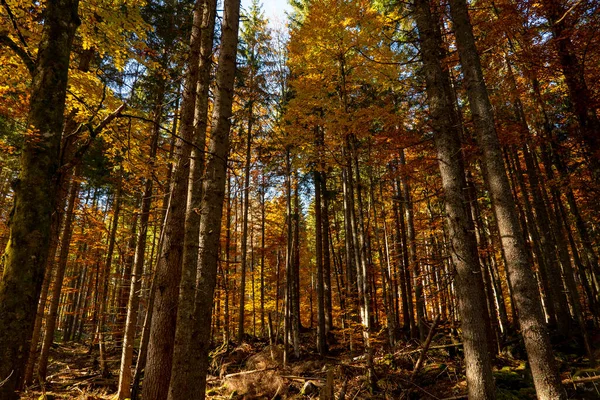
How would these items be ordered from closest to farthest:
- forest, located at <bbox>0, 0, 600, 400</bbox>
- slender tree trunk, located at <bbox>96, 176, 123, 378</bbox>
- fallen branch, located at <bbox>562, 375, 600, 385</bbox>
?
forest, located at <bbox>0, 0, 600, 400</bbox> → fallen branch, located at <bbox>562, 375, 600, 385</bbox> → slender tree trunk, located at <bbox>96, 176, 123, 378</bbox>

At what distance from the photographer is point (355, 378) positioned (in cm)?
929

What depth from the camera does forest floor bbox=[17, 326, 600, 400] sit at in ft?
26.1

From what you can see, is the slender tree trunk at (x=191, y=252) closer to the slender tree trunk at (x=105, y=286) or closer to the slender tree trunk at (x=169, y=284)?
the slender tree trunk at (x=169, y=284)

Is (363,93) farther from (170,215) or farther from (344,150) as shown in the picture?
(170,215)

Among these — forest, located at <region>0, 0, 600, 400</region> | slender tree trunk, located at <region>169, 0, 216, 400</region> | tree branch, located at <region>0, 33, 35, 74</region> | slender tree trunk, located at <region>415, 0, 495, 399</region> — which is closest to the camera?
tree branch, located at <region>0, 33, 35, 74</region>

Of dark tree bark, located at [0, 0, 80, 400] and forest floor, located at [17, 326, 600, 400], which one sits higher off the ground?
dark tree bark, located at [0, 0, 80, 400]

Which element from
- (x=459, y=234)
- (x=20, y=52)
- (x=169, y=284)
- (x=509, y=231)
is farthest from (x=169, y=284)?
(x=509, y=231)

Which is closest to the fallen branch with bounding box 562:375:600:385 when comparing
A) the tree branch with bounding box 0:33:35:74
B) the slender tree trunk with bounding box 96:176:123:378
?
the tree branch with bounding box 0:33:35:74

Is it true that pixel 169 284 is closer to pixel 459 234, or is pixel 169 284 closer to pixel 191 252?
pixel 191 252

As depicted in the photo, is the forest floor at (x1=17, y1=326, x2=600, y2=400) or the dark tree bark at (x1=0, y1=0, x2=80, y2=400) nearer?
the dark tree bark at (x1=0, y1=0, x2=80, y2=400)

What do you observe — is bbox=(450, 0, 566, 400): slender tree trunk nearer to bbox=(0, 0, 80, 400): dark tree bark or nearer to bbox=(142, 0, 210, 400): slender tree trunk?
bbox=(142, 0, 210, 400): slender tree trunk

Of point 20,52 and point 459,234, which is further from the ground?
point 20,52

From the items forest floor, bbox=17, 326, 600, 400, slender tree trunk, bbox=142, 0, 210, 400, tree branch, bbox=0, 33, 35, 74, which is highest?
tree branch, bbox=0, 33, 35, 74

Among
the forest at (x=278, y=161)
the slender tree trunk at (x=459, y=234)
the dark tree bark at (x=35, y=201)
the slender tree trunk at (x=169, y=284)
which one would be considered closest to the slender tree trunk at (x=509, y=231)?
the forest at (x=278, y=161)
